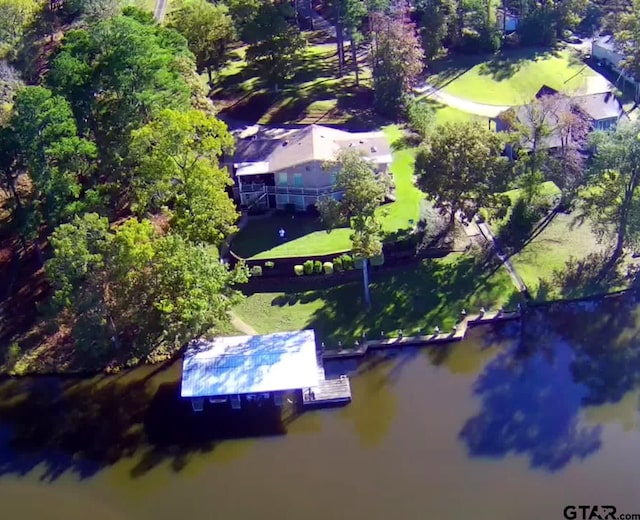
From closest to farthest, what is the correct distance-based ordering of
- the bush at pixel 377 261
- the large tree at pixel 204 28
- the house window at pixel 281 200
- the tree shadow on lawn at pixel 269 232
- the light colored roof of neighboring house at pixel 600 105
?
1. the bush at pixel 377 261
2. the tree shadow on lawn at pixel 269 232
3. the house window at pixel 281 200
4. the light colored roof of neighboring house at pixel 600 105
5. the large tree at pixel 204 28

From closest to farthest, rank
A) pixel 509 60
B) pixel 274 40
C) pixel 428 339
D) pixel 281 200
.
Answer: pixel 428 339 → pixel 281 200 → pixel 274 40 → pixel 509 60

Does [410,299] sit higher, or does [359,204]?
[359,204]

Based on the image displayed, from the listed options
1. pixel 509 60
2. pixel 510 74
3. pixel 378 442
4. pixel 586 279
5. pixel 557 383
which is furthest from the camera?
pixel 509 60

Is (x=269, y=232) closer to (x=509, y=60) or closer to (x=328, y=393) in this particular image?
(x=328, y=393)

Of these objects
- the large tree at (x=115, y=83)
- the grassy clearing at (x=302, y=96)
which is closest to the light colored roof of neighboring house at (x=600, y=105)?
the grassy clearing at (x=302, y=96)

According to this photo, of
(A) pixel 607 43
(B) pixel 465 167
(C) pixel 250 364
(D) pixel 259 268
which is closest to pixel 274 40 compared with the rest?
(D) pixel 259 268

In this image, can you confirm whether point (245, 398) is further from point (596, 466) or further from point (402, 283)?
point (596, 466)

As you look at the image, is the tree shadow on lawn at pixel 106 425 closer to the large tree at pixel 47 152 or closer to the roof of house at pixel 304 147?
the large tree at pixel 47 152
